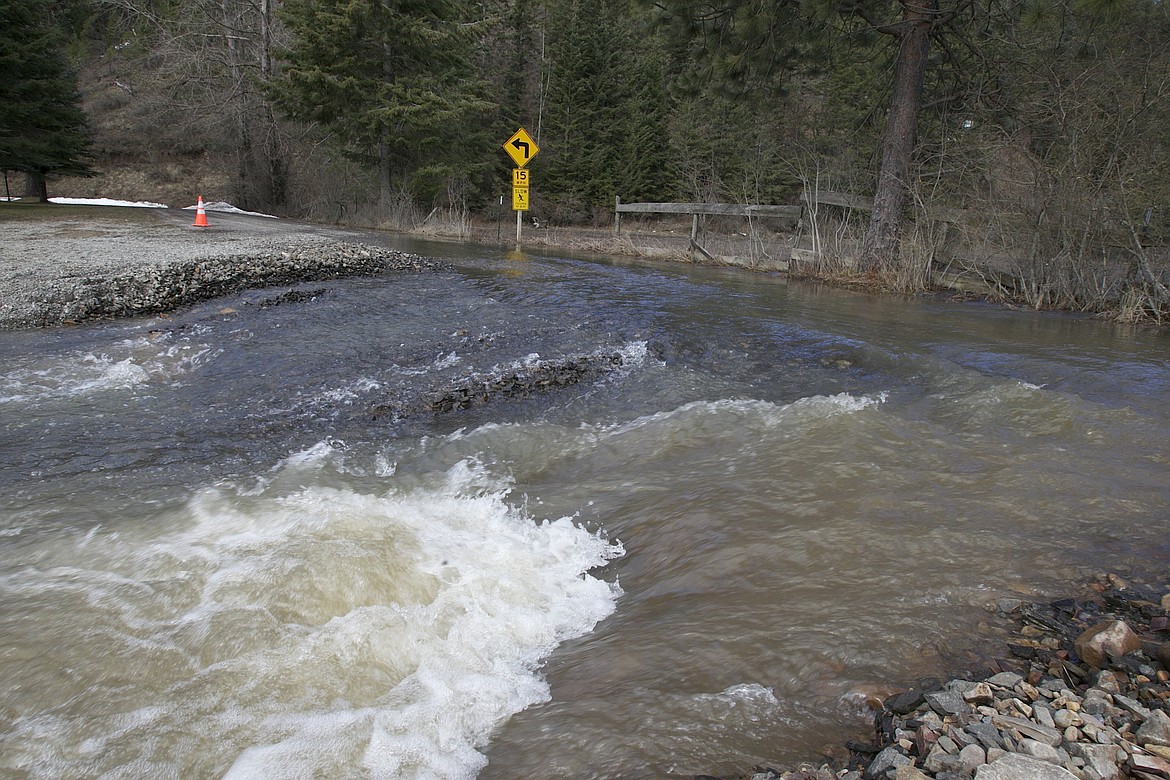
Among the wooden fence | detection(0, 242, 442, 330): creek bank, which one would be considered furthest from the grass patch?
the wooden fence

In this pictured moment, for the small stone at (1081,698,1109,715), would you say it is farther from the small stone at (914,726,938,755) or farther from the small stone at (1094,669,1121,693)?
the small stone at (914,726,938,755)

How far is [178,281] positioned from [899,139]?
11439 millimetres

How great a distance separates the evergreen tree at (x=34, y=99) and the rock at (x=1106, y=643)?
2519 cm

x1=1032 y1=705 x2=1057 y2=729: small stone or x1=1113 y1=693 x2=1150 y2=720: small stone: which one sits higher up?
x1=1113 y1=693 x2=1150 y2=720: small stone

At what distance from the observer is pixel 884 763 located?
1.81m

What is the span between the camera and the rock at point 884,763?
1789 millimetres

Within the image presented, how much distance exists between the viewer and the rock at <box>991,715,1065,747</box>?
1819mm

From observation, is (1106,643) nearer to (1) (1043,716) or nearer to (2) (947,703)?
(1) (1043,716)

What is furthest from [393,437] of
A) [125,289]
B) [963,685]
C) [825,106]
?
[825,106]

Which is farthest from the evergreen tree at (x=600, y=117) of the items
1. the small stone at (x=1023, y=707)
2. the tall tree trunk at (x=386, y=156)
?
the small stone at (x=1023, y=707)

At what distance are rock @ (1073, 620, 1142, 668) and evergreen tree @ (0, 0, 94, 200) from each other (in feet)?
82.6

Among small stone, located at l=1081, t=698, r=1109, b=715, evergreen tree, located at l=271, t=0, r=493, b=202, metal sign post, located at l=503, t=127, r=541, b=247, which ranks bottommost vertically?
small stone, located at l=1081, t=698, r=1109, b=715

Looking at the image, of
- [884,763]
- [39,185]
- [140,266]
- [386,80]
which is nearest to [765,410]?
[884,763]

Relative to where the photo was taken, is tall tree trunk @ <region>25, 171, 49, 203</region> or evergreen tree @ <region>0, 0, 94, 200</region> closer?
evergreen tree @ <region>0, 0, 94, 200</region>
